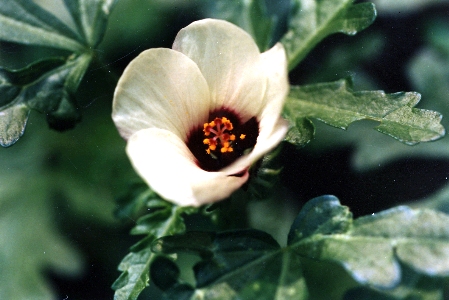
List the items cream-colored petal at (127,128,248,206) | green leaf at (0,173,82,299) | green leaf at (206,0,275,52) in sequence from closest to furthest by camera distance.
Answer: cream-colored petal at (127,128,248,206)
green leaf at (206,0,275,52)
green leaf at (0,173,82,299)

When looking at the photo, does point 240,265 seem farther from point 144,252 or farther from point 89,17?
point 89,17

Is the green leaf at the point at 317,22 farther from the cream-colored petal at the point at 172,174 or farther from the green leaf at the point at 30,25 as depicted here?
the green leaf at the point at 30,25

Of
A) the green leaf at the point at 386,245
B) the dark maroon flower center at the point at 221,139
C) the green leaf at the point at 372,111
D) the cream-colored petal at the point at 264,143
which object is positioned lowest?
the green leaf at the point at 386,245

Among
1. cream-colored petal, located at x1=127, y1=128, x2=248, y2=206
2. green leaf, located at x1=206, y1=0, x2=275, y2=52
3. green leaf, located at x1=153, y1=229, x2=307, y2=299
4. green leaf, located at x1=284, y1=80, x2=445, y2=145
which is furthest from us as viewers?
green leaf, located at x1=206, y1=0, x2=275, y2=52

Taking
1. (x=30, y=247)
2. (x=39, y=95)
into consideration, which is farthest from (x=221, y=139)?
(x=30, y=247)

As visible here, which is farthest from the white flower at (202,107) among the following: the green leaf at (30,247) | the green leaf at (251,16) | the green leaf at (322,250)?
the green leaf at (30,247)

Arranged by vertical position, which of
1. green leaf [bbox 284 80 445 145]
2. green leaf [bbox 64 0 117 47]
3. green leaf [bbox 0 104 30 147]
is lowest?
green leaf [bbox 284 80 445 145]

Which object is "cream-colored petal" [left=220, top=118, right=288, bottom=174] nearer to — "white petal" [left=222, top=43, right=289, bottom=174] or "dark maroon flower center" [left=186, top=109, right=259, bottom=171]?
"white petal" [left=222, top=43, right=289, bottom=174]

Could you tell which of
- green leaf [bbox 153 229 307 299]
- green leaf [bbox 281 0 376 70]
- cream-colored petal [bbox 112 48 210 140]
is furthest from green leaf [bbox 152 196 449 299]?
green leaf [bbox 281 0 376 70]
